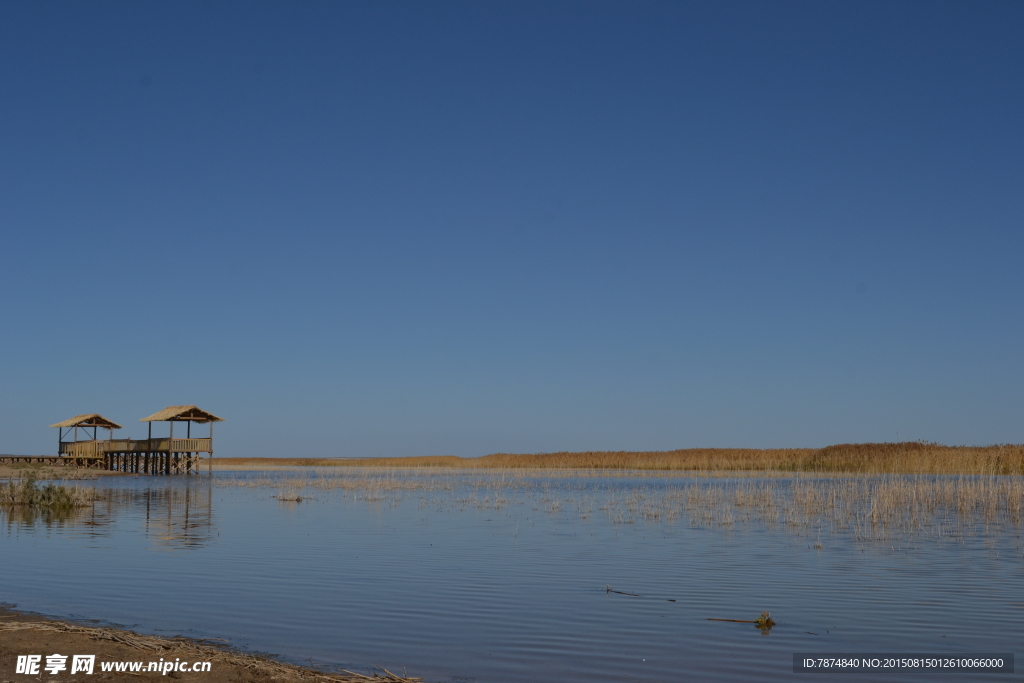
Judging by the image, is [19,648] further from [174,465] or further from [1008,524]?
[174,465]

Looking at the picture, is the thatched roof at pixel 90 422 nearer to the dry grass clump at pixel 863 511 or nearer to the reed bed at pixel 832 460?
the reed bed at pixel 832 460

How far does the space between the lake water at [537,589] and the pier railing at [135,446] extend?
3933 centimetres

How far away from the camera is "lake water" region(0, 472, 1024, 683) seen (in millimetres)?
8984

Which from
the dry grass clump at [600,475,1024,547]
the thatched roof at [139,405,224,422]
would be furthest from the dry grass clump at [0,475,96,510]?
the thatched roof at [139,405,224,422]

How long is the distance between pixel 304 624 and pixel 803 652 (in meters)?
5.78

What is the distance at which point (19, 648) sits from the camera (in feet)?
26.3

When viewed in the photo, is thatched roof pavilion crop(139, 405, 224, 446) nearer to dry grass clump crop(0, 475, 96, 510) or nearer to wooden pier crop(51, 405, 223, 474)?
wooden pier crop(51, 405, 223, 474)

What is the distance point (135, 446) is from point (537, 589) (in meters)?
59.6

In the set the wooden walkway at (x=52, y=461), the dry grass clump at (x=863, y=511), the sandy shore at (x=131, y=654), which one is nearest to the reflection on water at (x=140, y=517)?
the sandy shore at (x=131, y=654)

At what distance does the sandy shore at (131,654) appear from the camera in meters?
7.16

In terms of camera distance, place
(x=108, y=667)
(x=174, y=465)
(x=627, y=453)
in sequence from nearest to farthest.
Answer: (x=108, y=667) < (x=174, y=465) < (x=627, y=453)

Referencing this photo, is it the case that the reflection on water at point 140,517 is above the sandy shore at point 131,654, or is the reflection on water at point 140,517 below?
below

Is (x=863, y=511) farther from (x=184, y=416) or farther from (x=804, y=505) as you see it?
(x=184, y=416)

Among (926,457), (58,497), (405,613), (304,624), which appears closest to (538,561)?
(405,613)
